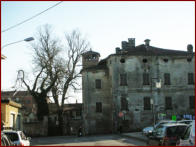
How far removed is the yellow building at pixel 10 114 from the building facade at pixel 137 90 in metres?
13.7

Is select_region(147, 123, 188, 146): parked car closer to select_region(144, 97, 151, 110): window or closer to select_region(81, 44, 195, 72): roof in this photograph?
select_region(144, 97, 151, 110): window

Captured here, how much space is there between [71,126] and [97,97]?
12.1 meters

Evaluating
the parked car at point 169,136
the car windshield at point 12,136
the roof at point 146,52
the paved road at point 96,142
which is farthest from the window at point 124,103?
the car windshield at point 12,136

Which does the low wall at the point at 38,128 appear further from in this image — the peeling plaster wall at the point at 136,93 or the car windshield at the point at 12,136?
the car windshield at the point at 12,136

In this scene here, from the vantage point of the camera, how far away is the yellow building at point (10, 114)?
32.4 m

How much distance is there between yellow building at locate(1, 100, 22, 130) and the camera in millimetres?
32406

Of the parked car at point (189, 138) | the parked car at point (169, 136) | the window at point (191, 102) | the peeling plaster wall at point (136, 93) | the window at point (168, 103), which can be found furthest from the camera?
the window at point (191, 102)

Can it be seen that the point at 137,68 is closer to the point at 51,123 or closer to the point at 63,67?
the point at 63,67

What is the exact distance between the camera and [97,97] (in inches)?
2047

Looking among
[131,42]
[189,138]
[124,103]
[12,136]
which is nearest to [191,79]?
[124,103]

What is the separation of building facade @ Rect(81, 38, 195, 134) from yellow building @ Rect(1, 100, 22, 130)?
44.8ft

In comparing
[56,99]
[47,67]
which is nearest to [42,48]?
[47,67]

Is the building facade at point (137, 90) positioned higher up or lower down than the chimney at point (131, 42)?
lower down

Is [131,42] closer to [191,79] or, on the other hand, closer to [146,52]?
[146,52]
